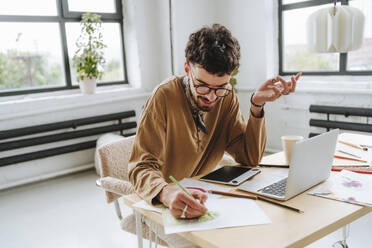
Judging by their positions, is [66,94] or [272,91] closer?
[272,91]

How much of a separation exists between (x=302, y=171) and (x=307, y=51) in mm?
2991

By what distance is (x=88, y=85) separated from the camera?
386 cm

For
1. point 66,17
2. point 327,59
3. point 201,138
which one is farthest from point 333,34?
point 66,17

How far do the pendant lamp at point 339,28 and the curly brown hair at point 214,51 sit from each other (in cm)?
46

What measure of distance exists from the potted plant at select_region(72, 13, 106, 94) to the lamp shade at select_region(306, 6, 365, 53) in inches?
109

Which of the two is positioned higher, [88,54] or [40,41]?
[40,41]

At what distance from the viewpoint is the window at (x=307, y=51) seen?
342 cm

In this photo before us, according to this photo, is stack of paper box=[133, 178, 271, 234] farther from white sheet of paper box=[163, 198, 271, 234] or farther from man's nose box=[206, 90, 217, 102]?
man's nose box=[206, 90, 217, 102]

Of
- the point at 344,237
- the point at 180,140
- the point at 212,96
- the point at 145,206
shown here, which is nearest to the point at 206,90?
the point at 212,96

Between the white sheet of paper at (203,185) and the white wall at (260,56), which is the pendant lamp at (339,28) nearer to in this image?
the white sheet of paper at (203,185)

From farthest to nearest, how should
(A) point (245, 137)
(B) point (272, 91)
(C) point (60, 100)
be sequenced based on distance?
(C) point (60, 100) → (A) point (245, 137) → (B) point (272, 91)

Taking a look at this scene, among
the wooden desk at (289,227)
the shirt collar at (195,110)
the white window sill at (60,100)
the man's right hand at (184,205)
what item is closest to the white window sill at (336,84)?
the white window sill at (60,100)

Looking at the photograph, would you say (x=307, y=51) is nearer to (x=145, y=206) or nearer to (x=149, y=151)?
(x=149, y=151)

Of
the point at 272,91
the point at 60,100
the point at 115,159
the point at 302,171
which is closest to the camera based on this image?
the point at 302,171
